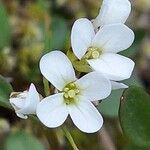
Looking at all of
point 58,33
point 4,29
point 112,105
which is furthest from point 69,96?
point 58,33

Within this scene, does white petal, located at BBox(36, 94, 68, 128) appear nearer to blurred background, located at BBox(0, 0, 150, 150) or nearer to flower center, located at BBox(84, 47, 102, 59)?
flower center, located at BBox(84, 47, 102, 59)

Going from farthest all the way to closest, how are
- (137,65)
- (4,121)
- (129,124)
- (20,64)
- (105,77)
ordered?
(137,65) < (20,64) < (4,121) < (129,124) < (105,77)

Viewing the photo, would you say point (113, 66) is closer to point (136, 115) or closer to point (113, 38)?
point (113, 38)

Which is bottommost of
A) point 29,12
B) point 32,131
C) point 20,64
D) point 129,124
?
point 32,131

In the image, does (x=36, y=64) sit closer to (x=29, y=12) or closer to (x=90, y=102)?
(x=29, y=12)

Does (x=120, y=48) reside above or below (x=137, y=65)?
above

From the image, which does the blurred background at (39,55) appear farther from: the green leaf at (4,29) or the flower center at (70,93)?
the flower center at (70,93)

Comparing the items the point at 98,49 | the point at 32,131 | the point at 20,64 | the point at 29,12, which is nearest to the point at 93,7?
the point at 29,12

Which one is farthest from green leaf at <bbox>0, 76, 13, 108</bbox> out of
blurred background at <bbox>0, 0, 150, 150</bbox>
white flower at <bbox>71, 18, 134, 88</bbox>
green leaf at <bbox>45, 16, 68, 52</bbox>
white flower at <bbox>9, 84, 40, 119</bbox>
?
green leaf at <bbox>45, 16, 68, 52</bbox>
